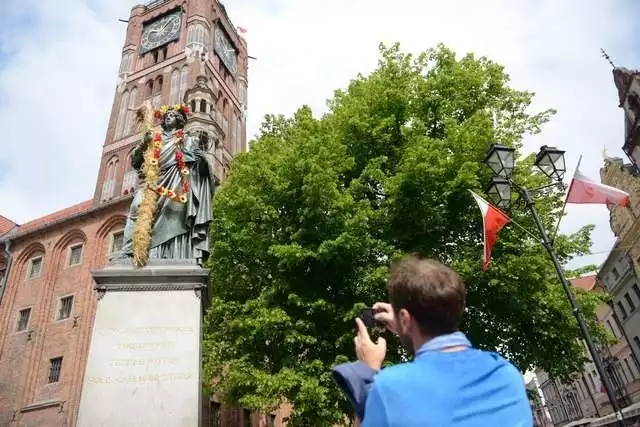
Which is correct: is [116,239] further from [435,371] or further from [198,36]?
[435,371]

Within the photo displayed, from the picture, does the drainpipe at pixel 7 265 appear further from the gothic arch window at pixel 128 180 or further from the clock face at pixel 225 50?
the clock face at pixel 225 50

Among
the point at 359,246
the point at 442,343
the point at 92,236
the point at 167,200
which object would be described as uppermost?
the point at 92,236

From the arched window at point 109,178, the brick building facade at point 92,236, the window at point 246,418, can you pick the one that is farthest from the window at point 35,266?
the window at point 246,418

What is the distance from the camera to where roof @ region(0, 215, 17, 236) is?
102 ft

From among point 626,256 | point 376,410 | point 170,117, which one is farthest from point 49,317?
point 626,256

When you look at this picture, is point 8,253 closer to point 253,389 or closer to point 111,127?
point 111,127

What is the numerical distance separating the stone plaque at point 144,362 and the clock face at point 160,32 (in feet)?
124

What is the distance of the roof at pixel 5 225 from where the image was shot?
31197 mm

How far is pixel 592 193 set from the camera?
773cm

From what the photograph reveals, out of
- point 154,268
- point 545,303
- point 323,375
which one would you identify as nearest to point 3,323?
point 323,375

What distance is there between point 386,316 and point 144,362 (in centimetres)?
401

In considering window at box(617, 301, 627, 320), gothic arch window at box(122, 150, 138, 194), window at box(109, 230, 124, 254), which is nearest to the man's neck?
window at box(109, 230, 124, 254)

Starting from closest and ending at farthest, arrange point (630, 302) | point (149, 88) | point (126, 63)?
point (630, 302) → point (149, 88) → point (126, 63)

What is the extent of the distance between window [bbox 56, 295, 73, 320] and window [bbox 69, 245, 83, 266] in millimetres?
2036
